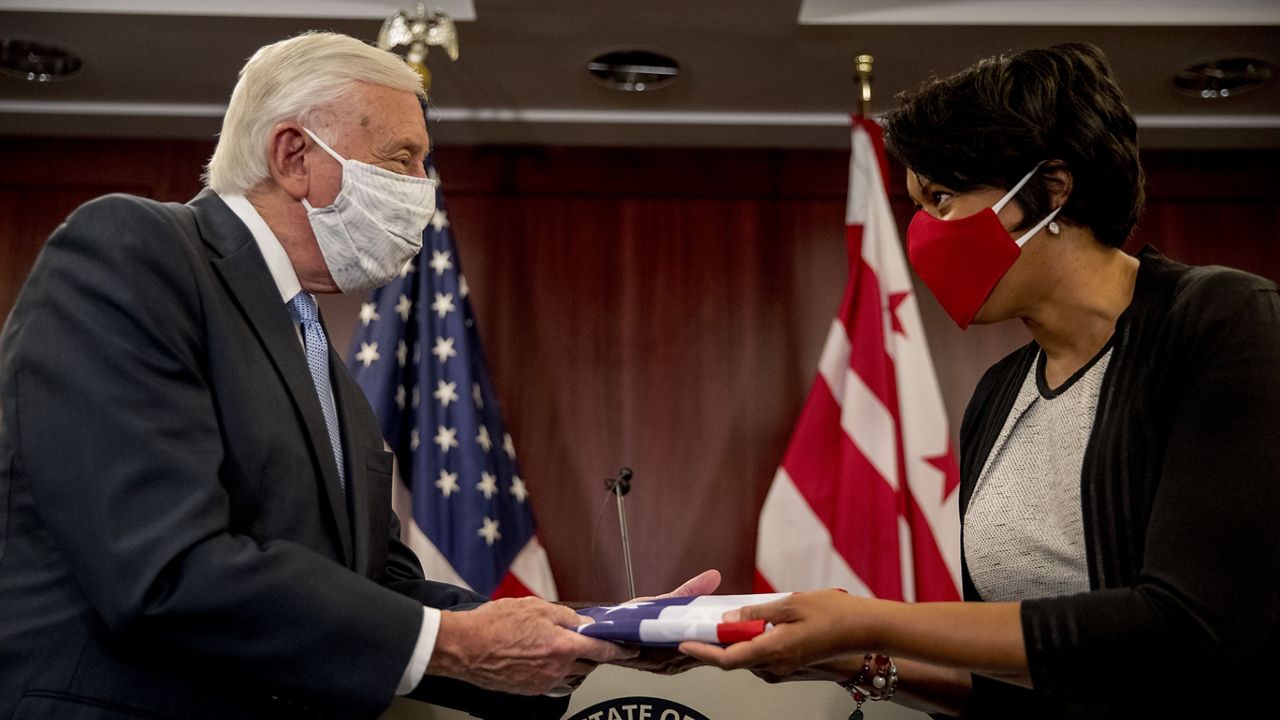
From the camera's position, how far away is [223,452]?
1.51 metres

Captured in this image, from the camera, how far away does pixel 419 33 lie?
372 centimetres

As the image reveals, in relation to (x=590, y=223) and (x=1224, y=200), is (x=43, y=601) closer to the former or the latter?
(x=590, y=223)

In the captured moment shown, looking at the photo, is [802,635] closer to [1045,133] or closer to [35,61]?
[1045,133]

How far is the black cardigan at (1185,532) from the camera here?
147 cm

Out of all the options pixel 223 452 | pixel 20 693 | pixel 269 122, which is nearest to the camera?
pixel 20 693

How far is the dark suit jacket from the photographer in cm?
141

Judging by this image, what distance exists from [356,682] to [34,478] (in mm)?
470

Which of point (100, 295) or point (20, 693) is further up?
point (100, 295)

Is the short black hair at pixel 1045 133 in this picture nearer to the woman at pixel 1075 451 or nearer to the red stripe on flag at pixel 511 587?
the woman at pixel 1075 451

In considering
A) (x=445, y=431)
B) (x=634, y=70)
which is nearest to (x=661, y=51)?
(x=634, y=70)

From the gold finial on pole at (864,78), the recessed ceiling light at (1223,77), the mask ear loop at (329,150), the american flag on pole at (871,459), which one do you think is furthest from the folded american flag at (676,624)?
the recessed ceiling light at (1223,77)

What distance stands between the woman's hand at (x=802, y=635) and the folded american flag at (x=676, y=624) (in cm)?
2

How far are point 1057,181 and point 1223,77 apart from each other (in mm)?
2987

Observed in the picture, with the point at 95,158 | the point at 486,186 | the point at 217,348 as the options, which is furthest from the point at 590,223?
the point at 217,348
